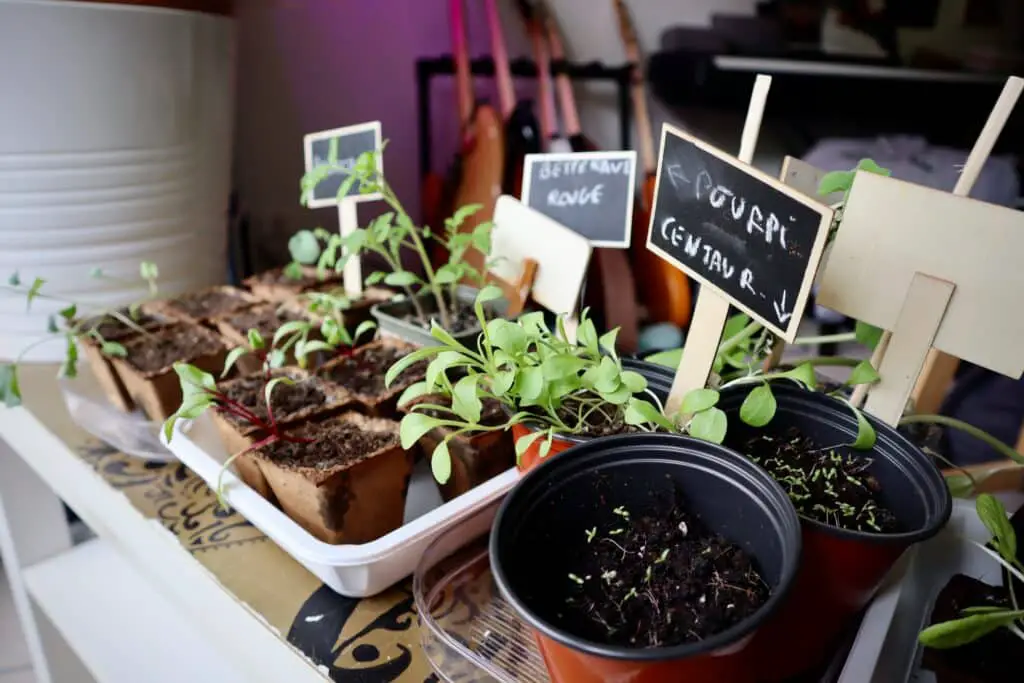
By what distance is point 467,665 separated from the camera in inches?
20.1

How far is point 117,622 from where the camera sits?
2.75 feet

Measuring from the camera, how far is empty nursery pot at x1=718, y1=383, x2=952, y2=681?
16.8 inches

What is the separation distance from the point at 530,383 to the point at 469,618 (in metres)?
0.20

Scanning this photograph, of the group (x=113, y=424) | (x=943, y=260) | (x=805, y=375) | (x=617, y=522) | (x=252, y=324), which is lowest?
(x=113, y=424)

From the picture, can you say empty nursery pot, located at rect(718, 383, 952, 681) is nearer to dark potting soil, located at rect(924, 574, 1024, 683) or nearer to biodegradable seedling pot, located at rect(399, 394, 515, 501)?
dark potting soil, located at rect(924, 574, 1024, 683)

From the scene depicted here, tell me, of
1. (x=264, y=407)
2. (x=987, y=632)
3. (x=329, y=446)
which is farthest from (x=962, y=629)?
(x=264, y=407)

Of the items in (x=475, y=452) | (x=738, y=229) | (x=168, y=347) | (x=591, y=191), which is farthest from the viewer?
(x=168, y=347)

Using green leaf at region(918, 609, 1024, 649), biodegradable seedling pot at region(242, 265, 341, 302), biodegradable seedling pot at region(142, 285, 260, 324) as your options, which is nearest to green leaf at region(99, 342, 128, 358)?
biodegradable seedling pot at region(142, 285, 260, 324)

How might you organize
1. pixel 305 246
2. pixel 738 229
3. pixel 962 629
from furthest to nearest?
pixel 305 246 < pixel 738 229 < pixel 962 629

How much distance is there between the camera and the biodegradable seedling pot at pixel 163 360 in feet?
2.57

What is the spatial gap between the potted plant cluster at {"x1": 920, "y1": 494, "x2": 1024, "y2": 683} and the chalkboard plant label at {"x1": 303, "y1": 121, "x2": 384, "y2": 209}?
681 millimetres

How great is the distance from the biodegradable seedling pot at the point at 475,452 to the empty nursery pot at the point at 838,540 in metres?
0.21

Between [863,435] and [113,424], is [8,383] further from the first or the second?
[863,435]

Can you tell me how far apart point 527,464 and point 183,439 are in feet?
1.21
